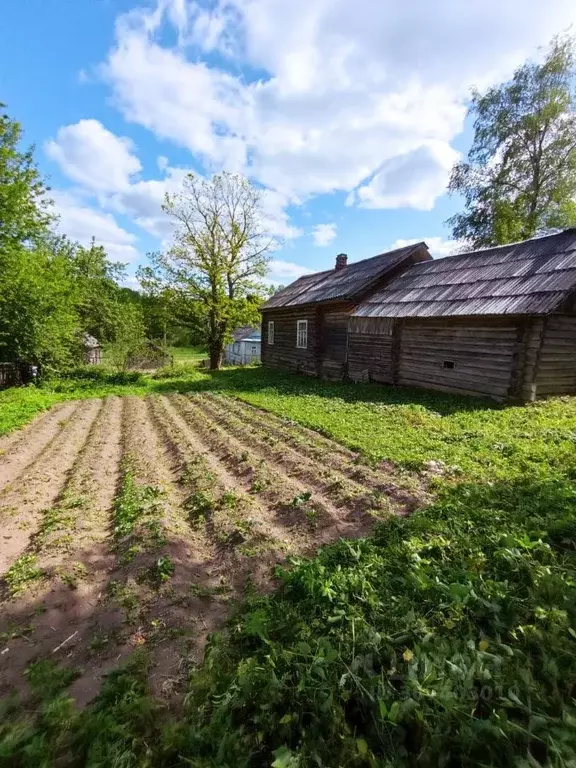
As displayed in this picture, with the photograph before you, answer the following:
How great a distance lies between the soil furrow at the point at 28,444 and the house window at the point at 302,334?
442 inches

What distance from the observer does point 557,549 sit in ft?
10.4

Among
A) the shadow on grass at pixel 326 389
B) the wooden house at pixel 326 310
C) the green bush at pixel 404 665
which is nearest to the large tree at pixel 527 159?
the wooden house at pixel 326 310

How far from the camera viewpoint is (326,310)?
56.7 ft

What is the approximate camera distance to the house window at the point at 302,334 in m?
18.7

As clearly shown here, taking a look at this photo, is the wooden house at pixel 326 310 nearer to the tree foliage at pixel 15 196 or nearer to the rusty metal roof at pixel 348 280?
the rusty metal roof at pixel 348 280

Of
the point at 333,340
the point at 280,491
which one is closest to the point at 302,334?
the point at 333,340

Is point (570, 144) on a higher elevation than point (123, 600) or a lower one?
higher

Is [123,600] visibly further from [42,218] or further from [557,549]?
[42,218]

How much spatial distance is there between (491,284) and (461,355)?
2.32 meters

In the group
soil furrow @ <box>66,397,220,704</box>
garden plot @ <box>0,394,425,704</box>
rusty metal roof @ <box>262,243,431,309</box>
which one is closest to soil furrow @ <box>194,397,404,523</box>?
garden plot @ <box>0,394,425,704</box>

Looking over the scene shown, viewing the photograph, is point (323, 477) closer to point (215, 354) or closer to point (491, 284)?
point (491, 284)

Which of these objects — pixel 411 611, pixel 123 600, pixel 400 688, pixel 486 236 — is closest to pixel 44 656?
pixel 123 600

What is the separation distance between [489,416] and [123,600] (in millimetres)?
8146

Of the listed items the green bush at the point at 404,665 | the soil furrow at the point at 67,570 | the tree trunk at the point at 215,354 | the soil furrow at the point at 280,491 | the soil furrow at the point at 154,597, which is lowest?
the soil furrow at the point at 67,570
